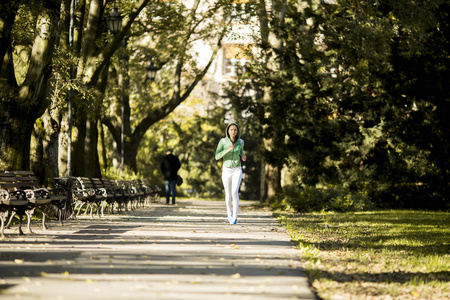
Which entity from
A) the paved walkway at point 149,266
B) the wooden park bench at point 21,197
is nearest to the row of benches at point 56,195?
the wooden park bench at point 21,197

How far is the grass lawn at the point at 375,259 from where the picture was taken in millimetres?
7766

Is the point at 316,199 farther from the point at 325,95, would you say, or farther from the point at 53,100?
the point at 53,100

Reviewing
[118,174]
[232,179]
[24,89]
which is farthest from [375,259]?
[118,174]

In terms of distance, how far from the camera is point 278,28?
27234 mm

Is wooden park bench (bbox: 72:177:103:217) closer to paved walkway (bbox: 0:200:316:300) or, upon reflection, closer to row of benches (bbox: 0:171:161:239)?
row of benches (bbox: 0:171:161:239)

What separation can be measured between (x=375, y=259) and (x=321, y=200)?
14.8 m

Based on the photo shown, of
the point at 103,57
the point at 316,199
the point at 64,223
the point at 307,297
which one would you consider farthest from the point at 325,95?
the point at 307,297

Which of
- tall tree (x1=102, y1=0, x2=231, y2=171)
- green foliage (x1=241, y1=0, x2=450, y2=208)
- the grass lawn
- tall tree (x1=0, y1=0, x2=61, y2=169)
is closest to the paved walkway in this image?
the grass lawn

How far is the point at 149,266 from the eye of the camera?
897 centimetres

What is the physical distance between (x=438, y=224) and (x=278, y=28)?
1065 centimetres

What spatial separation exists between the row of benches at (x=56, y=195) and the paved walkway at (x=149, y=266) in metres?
0.51

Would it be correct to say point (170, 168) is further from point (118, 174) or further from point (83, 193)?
point (83, 193)

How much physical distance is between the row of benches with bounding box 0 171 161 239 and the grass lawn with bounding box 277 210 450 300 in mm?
4671

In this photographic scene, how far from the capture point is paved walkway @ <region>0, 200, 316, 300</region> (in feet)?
23.3
